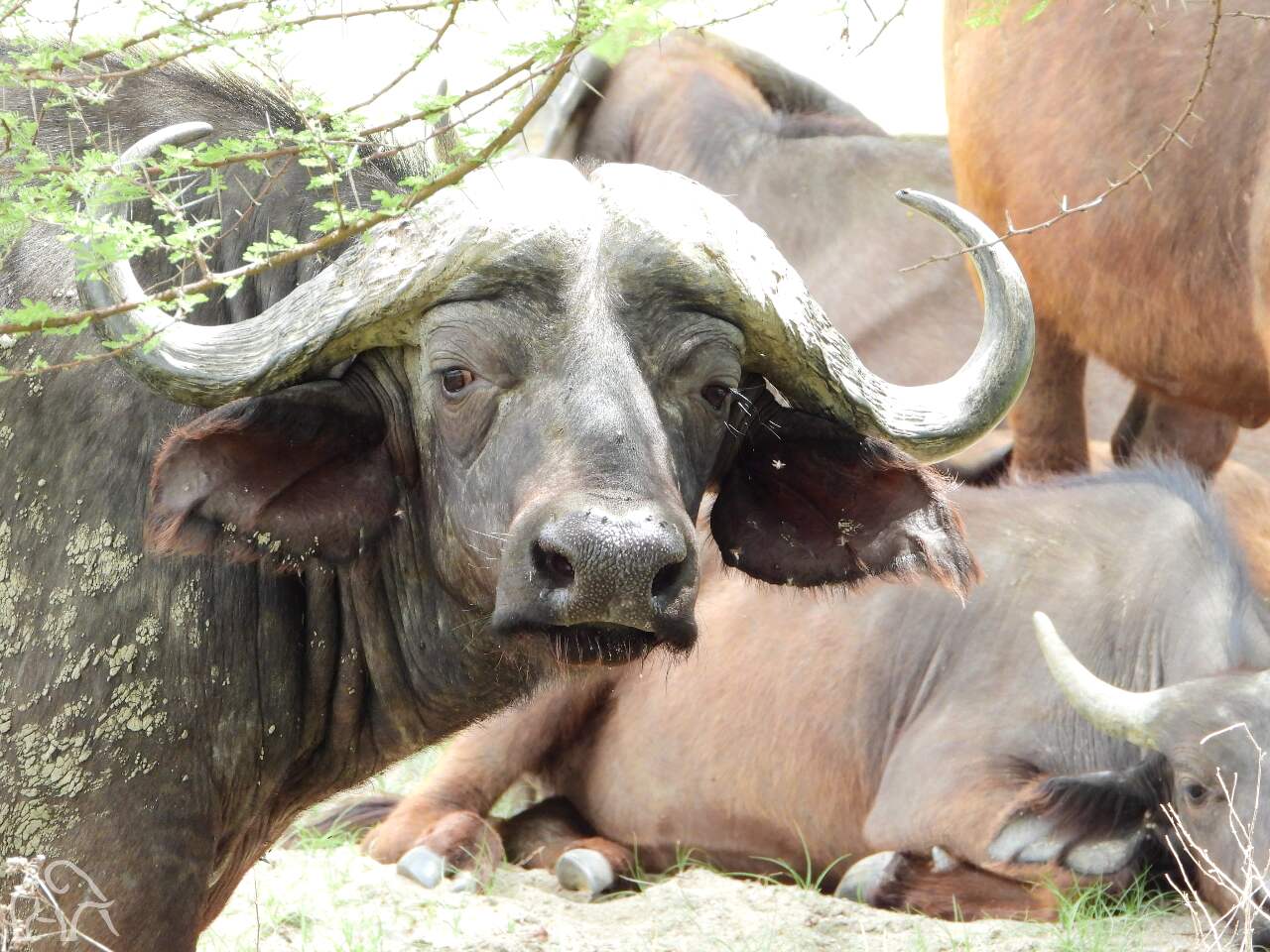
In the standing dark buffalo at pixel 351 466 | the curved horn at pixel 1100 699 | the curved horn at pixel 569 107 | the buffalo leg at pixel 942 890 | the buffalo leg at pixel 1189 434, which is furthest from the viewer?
the curved horn at pixel 569 107

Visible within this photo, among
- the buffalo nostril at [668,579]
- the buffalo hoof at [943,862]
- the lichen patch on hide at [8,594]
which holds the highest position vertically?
the buffalo nostril at [668,579]

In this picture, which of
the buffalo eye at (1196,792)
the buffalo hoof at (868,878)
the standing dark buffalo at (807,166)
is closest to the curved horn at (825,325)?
the buffalo eye at (1196,792)

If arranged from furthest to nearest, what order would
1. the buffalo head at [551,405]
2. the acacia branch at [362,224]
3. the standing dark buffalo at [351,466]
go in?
the standing dark buffalo at [351,466] < the buffalo head at [551,405] < the acacia branch at [362,224]

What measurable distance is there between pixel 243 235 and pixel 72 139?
1.40 feet

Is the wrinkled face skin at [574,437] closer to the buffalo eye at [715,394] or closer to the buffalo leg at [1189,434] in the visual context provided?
the buffalo eye at [715,394]

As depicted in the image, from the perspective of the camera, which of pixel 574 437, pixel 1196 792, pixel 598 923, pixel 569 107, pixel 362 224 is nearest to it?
pixel 362 224

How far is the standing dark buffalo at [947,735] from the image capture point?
5340 millimetres

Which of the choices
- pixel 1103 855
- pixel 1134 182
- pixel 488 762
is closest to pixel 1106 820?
pixel 1103 855

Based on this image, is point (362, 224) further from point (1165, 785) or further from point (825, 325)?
point (1165, 785)

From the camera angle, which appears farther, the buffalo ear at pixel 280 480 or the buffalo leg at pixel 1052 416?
the buffalo leg at pixel 1052 416

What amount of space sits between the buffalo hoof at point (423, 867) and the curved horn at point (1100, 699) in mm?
2245

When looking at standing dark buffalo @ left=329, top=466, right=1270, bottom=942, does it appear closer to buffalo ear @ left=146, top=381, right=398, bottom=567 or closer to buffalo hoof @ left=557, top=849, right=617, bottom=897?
buffalo hoof @ left=557, top=849, right=617, bottom=897

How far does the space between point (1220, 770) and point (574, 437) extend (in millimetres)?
2663

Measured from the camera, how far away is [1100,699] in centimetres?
533
